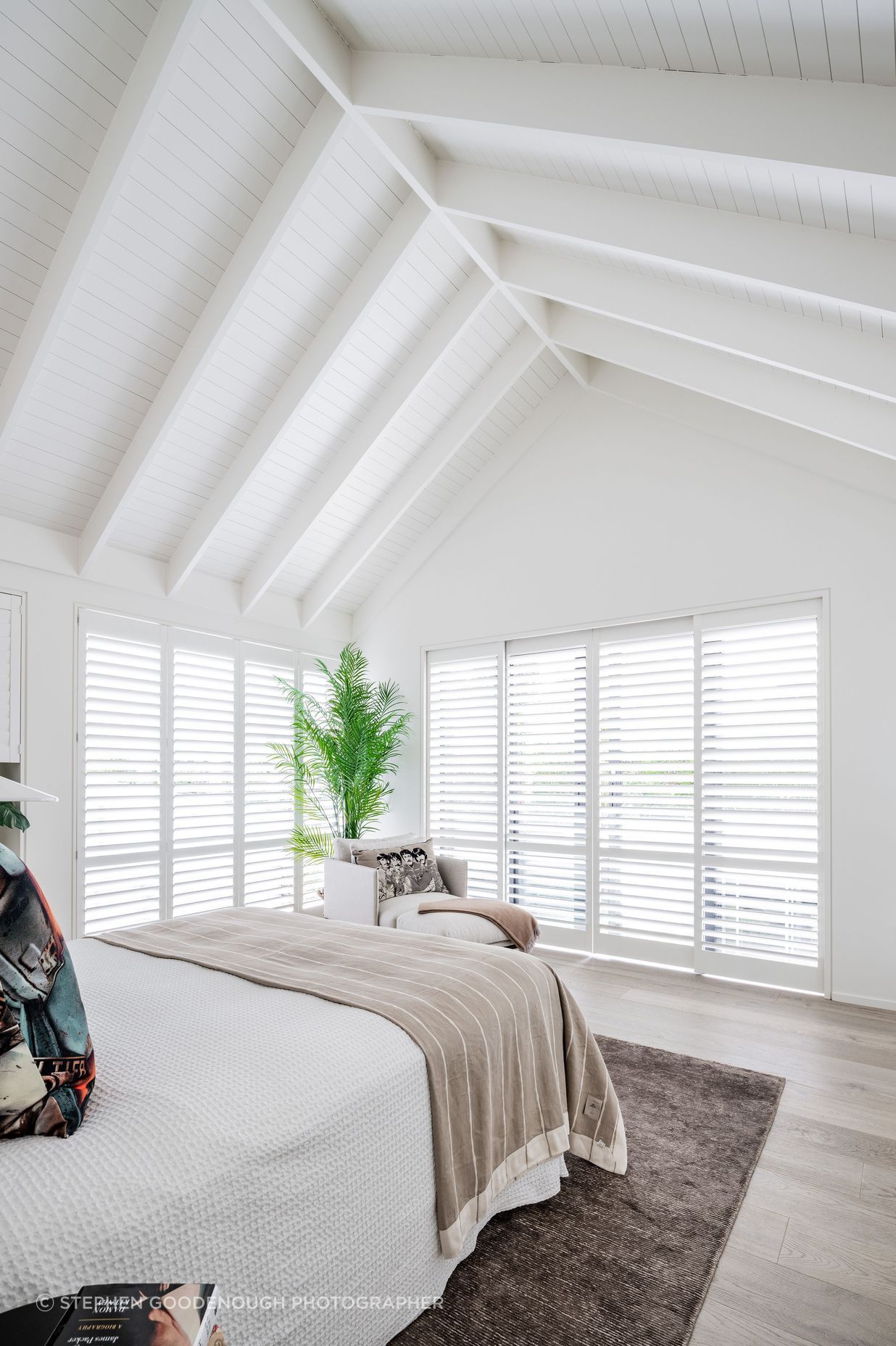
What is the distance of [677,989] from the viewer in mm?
4223

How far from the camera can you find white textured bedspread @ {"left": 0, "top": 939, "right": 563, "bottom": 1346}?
1.09 metres

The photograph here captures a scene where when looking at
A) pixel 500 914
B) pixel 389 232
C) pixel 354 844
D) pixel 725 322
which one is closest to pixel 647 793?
pixel 500 914

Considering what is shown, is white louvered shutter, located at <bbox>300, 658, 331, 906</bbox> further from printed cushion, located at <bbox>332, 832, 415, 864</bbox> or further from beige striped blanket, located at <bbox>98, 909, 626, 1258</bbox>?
beige striped blanket, located at <bbox>98, 909, 626, 1258</bbox>

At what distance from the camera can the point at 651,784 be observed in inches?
188

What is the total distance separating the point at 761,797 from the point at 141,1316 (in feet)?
13.5

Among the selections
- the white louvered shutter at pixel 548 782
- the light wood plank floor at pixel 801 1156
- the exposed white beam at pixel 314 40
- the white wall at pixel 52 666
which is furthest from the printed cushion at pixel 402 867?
the exposed white beam at pixel 314 40

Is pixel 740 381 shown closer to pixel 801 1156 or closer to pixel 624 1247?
pixel 801 1156

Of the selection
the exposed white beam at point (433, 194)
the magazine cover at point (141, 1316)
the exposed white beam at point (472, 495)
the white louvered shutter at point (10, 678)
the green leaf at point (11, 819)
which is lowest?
the magazine cover at point (141, 1316)

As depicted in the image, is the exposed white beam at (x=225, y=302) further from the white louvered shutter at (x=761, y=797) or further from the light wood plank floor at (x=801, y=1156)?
the light wood plank floor at (x=801, y=1156)

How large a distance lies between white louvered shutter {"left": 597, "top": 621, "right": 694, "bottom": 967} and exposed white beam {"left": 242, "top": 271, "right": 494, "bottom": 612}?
79.1 inches

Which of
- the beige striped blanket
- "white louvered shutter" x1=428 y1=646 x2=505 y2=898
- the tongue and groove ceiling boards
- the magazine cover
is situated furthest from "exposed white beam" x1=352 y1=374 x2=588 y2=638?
the magazine cover

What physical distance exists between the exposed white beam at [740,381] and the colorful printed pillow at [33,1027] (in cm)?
366

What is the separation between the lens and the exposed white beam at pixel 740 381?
344cm

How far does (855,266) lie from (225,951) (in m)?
2.88
